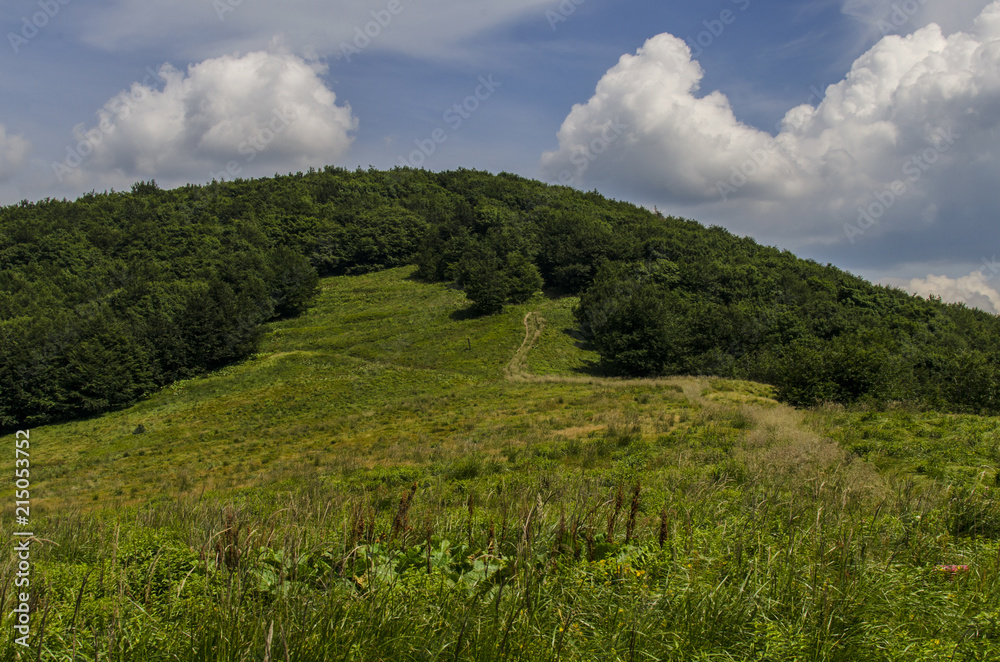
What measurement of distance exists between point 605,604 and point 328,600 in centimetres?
144

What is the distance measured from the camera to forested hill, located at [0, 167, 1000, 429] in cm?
4819

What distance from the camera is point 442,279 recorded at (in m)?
93.0

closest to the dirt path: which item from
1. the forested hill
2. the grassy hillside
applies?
the forested hill

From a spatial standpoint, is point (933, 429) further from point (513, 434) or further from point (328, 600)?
point (328, 600)

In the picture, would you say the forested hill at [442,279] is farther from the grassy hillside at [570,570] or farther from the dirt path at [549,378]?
the grassy hillside at [570,570]

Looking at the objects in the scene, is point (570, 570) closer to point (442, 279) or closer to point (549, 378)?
point (549, 378)

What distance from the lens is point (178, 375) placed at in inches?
2357

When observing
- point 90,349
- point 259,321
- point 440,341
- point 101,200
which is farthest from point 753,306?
point 101,200

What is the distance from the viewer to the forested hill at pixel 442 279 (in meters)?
48.2

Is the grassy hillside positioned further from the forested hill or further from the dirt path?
the forested hill

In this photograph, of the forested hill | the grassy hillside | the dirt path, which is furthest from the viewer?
the forested hill

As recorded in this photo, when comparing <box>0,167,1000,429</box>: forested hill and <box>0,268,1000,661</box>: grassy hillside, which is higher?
<box>0,167,1000,429</box>: forested hill

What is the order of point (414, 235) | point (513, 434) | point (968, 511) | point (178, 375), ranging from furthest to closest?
point (414, 235), point (178, 375), point (513, 434), point (968, 511)

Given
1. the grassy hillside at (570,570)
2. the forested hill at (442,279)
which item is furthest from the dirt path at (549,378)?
the grassy hillside at (570,570)
